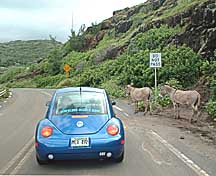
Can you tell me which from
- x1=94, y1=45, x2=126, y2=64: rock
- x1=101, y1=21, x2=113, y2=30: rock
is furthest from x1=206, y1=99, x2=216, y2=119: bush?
x1=101, y1=21, x2=113, y2=30: rock

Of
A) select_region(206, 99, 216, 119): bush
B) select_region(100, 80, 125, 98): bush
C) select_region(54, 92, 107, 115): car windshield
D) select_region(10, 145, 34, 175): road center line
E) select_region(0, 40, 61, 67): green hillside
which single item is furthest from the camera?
select_region(0, 40, 61, 67): green hillside

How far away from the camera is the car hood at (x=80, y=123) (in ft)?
28.0

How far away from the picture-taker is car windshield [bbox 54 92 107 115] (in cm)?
920

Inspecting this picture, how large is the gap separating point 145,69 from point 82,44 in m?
46.8

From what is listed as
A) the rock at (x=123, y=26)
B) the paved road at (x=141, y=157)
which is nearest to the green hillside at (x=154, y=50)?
the rock at (x=123, y=26)

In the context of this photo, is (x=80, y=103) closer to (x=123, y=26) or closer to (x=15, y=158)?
(x=15, y=158)

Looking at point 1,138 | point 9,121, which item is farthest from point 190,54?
point 1,138

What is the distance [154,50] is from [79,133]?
93.1 feet

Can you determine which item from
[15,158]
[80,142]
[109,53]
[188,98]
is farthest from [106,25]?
[80,142]

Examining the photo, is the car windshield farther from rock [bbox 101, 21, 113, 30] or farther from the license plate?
rock [bbox 101, 21, 113, 30]

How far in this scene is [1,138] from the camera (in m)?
12.9

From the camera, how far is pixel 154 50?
36156 mm

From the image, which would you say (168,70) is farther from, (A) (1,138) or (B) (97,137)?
(B) (97,137)

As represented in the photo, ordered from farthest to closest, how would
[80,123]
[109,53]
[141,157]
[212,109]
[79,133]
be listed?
1. [109,53]
2. [212,109]
3. [141,157]
4. [80,123]
5. [79,133]
